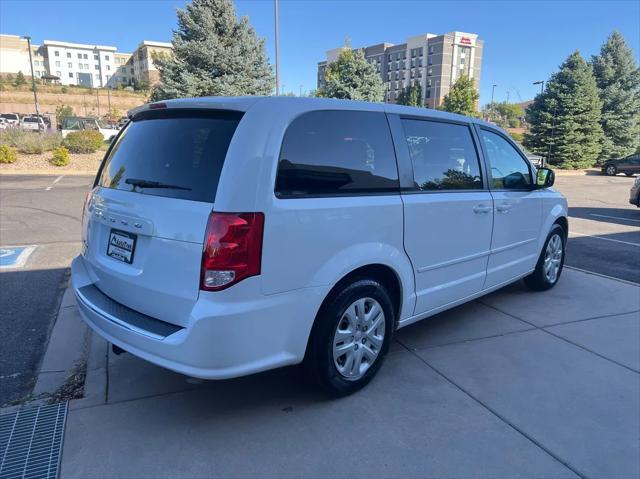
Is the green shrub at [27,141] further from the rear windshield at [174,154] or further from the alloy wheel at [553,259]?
the alloy wheel at [553,259]

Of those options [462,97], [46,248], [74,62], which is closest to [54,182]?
[46,248]

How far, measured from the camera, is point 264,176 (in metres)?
2.48

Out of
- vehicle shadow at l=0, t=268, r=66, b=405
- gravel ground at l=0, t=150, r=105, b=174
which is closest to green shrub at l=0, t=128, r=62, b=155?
gravel ground at l=0, t=150, r=105, b=174

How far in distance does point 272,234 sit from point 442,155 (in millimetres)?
1827

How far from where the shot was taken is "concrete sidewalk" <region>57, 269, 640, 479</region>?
2.50 m

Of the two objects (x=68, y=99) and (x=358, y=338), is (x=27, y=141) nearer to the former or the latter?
(x=358, y=338)

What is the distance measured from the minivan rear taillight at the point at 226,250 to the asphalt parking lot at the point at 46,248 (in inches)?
73.6

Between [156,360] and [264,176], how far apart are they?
1.13m

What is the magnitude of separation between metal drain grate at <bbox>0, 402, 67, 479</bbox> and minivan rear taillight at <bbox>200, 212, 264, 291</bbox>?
4.06ft

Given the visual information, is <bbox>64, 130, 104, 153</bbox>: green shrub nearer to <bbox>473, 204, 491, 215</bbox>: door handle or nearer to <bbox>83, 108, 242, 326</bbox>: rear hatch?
<bbox>83, 108, 242, 326</bbox>: rear hatch

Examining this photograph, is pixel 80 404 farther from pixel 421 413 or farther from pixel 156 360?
pixel 421 413

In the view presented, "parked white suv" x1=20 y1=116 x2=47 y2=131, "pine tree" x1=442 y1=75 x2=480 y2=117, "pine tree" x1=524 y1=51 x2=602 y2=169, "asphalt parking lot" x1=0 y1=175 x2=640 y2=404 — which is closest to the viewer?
"asphalt parking lot" x1=0 y1=175 x2=640 y2=404

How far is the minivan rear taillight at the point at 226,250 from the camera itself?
237 cm

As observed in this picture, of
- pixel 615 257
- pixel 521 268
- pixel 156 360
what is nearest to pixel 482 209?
pixel 521 268
